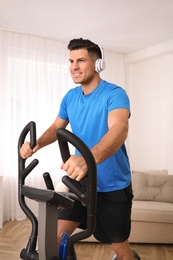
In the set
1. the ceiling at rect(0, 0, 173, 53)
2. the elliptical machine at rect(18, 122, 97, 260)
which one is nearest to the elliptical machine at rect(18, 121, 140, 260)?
the elliptical machine at rect(18, 122, 97, 260)

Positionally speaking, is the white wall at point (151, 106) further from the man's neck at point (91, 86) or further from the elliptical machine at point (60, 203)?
the elliptical machine at point (60, 203)

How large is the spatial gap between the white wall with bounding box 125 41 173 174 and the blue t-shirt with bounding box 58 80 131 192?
3.56m

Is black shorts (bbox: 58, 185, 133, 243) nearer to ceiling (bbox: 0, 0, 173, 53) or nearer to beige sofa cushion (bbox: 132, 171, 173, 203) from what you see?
beige sofa cushion (bbox: 132, 171, 173, 203)

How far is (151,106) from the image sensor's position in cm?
536

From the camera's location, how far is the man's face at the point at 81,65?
A: 1528mm

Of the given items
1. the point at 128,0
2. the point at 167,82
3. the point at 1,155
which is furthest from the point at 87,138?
the point at 167,82

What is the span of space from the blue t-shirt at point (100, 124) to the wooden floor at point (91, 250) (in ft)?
5.44

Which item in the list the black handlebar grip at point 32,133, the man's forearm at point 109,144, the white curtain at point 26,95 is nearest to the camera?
the man's forearm at point 109,144

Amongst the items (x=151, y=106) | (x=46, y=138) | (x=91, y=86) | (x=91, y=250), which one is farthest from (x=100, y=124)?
(x=151, y=106)

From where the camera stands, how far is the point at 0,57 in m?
4.28

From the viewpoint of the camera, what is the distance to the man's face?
1.53m

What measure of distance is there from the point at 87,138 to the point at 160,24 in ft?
10.0

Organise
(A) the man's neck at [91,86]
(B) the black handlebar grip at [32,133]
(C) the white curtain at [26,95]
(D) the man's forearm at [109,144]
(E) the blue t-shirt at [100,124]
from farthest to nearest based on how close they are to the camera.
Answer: (C) the white curtain at [26,95]
(A) the man's neck at [91,86]
(E) the blue t-shirt at [100,124]
(B) the black handlebar grip at [32,133]
(D) the man's forearm at [109,144]

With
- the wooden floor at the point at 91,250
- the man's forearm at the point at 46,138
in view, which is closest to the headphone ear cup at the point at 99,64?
the man's forearm at the point at 46,138
